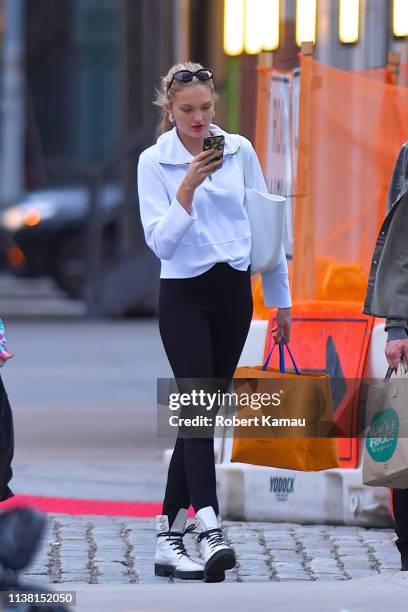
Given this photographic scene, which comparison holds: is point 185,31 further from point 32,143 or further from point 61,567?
point 32,143

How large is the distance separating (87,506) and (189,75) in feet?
8.33

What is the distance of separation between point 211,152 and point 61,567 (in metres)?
1.59

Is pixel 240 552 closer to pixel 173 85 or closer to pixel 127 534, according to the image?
pixel 127 534

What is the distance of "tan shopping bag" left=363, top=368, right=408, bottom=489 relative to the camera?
518 cm

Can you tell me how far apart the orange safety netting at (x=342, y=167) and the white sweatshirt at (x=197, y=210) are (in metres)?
1.81

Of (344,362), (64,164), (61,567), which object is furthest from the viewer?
(64,164)

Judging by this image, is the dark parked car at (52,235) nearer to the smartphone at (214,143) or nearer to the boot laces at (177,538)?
the boot laces at (177,538)

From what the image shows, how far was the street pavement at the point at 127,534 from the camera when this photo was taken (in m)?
5.00

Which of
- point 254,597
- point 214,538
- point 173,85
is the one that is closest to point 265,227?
point 173,85

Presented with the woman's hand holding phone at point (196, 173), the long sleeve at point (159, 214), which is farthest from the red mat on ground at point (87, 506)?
the woman's hand holding phone at point (196, 173)

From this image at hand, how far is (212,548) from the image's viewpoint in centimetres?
537

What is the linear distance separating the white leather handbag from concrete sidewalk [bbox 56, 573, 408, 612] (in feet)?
3.60

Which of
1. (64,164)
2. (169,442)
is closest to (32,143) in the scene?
(64,164)

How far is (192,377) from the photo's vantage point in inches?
215
